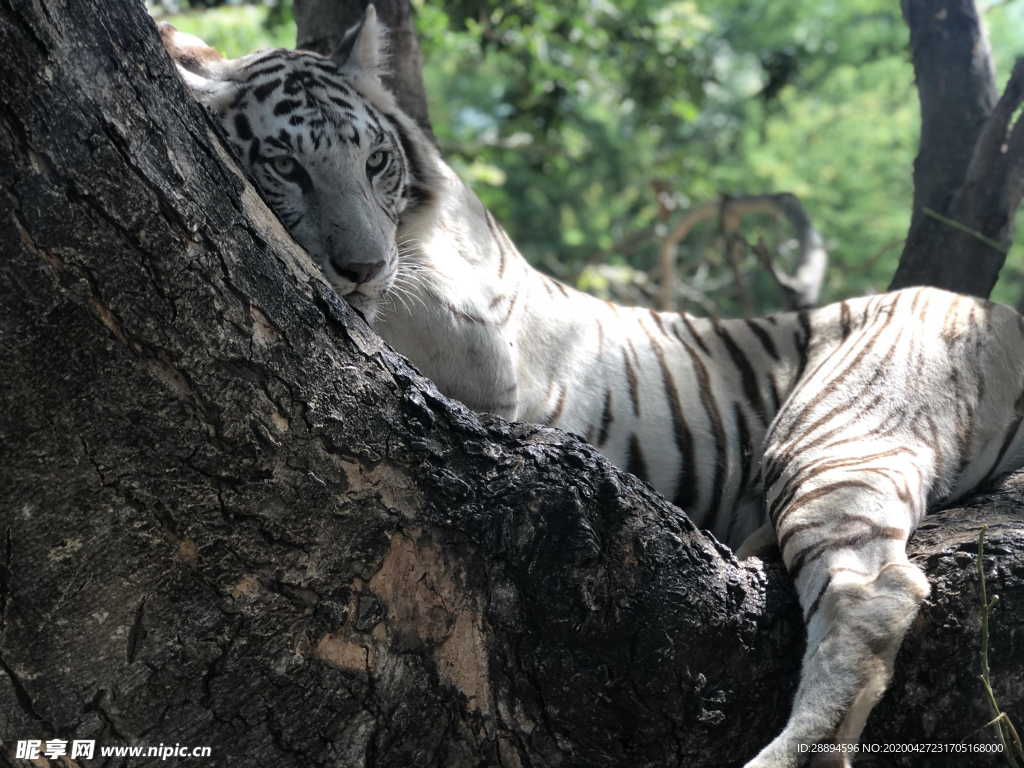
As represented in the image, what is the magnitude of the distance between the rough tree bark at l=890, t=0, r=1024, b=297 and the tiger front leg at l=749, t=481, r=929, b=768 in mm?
2125

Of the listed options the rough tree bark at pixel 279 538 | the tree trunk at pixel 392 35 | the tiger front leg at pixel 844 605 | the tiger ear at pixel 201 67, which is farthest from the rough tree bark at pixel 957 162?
the tiger ear at pixel 201 67

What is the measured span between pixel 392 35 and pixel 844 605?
3.18 m

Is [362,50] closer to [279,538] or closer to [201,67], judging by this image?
[201,67]

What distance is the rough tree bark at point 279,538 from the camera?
55.5 inches

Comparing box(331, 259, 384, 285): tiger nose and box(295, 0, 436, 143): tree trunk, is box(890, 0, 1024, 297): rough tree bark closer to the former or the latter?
box(295, 0, 436, 143): tree trunk

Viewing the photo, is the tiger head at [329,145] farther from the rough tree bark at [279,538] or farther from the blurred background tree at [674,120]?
the blurred background tree at [674,120]

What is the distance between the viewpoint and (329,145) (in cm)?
247

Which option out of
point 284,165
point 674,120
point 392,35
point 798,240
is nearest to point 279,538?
point 284,165

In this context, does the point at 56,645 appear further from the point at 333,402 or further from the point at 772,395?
the point at 772,395

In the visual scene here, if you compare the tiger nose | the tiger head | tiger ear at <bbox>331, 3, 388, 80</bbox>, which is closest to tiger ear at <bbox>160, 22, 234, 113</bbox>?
the tiger head

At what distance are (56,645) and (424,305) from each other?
1391mm

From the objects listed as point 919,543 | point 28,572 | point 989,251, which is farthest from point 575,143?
point 28,572

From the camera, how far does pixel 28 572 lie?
1.51m

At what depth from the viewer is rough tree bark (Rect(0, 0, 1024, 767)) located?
1.41m
